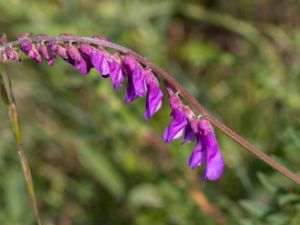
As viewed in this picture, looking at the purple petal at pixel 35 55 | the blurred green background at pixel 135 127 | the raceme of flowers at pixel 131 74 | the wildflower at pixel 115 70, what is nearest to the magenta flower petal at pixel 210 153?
the raceme of flowers at pixel 131 74

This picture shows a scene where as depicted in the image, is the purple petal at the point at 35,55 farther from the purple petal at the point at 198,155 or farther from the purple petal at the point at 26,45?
the purple petal at the point at 198,155

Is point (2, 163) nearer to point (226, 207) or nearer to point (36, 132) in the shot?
point (36, 132)

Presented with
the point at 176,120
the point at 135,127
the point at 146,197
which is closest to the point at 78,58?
the point at 176,120

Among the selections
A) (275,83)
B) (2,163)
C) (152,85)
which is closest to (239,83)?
(275,83)

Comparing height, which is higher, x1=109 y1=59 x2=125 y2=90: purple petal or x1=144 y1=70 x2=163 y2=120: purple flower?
x1=109 y1=59 x2=125 y2=90: purple petal

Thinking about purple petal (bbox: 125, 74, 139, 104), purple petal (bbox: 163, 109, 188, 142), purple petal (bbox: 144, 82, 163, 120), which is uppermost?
purple petal (bbox: 125, 74, 139, 104)

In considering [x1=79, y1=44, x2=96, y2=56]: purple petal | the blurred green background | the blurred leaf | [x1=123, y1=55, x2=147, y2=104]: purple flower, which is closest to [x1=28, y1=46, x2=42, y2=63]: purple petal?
[x1=79, y1=44, x2=96, y2=56]: purple petal

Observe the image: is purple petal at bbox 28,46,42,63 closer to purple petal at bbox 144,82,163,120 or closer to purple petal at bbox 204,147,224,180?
purple petal at bbox 144,82,163,120
